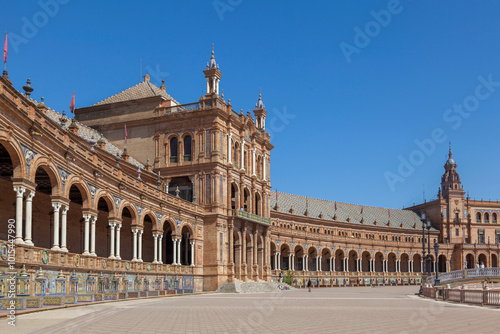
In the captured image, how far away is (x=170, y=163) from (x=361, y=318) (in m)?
39.8

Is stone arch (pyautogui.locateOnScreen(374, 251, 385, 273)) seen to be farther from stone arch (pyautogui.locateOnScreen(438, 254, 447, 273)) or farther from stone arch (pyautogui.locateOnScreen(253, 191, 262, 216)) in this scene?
stone arch (pyautogui.locateOnScreen(253, 191, 262, 216))

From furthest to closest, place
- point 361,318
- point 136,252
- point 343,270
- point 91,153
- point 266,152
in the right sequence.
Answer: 1. point 343,270
2. point 266,152
3. point 136,252
4. point 91,153
5. point 361,318

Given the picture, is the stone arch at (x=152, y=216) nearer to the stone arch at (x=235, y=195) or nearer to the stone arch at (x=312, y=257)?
the stone arch at (x=235, y=195)

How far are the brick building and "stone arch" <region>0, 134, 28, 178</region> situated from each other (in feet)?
0.15

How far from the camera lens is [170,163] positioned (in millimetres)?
58250

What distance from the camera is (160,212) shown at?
4716 cm

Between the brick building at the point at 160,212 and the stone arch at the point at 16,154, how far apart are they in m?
0.04

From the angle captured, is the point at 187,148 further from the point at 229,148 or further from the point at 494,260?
the point at 494,260

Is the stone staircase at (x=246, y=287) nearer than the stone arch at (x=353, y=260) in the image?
Yes

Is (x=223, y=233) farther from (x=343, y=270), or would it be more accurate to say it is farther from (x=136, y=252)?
(x=343, y=270)

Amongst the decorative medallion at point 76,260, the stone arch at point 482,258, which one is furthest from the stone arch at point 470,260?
the decorative medallion at point 76,260

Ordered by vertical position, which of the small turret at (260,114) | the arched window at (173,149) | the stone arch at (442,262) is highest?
the small turret at (260,114)

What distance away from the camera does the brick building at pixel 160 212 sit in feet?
88.7

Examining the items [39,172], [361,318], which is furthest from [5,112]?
[361,318]
